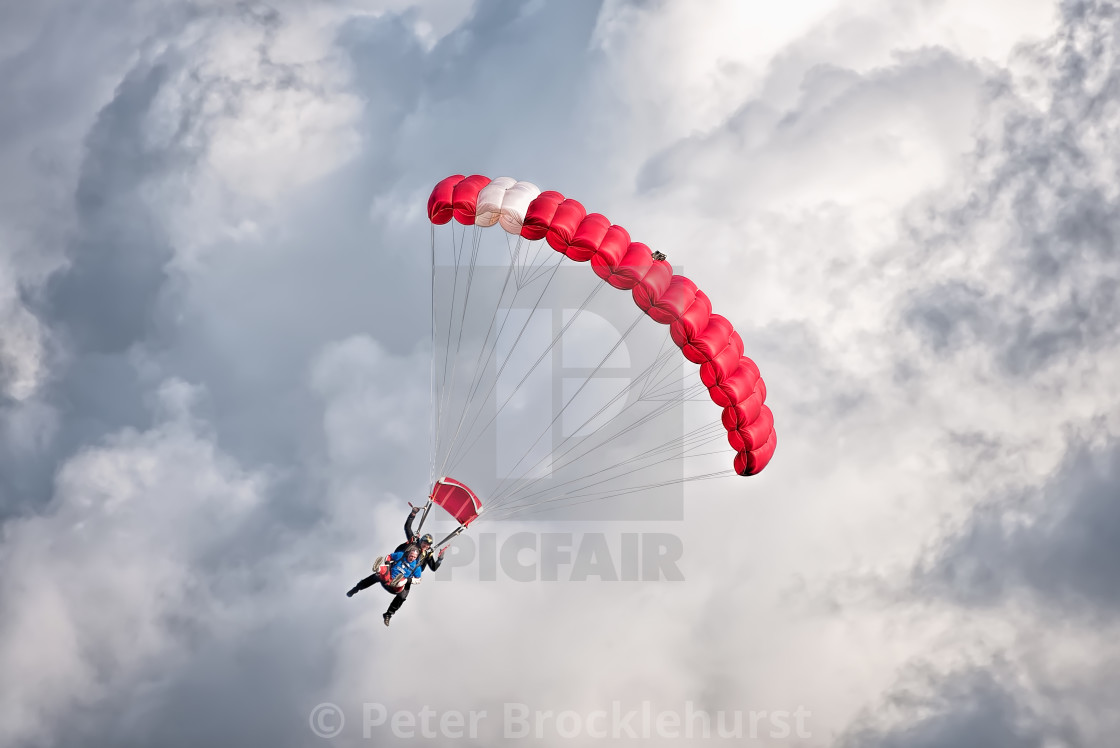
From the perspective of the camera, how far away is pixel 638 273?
34.2 meters

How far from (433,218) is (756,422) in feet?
42.7

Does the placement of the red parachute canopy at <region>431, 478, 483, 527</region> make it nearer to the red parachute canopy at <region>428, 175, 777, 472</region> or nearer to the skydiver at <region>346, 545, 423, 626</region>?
the red parachute canopy at <region>428, 175, 777, 472</region>

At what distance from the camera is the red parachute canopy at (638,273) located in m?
34.2

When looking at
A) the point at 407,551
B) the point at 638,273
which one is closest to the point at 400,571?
the point at 407,551

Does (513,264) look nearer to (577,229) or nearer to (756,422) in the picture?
(577,229)

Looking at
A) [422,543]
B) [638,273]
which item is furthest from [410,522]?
[638,273]

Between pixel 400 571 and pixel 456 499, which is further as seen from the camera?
pixel 456 499

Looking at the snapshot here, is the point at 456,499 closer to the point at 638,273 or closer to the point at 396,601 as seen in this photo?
the point at 396,601

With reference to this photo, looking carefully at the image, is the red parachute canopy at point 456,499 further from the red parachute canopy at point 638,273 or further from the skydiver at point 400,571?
the skydiver at point 400,571

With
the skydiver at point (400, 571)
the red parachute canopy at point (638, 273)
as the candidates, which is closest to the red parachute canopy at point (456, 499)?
the red parachute canopy at point (638, 273)

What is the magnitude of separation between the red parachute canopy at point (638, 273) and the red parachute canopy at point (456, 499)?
26 cm

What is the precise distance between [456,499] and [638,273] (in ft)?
31.5

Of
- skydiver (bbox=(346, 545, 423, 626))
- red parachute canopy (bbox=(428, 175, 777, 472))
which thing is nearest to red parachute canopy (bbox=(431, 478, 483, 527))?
red parachute canopy (bbox=(428, 175, 777, 472))

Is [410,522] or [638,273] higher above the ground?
[638,273]
